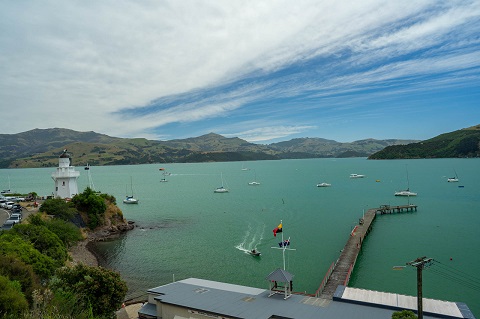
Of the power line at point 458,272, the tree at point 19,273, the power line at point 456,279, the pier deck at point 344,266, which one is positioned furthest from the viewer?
the power line at point 458,272

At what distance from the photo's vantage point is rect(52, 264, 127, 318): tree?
2408 cm

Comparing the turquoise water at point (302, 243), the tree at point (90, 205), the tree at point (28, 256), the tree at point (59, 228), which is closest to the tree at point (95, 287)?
the tree at point (28, 256)

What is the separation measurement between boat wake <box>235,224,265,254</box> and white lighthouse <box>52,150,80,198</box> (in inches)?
1344

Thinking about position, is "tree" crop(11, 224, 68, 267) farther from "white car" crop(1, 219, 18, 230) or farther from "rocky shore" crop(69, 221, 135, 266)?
"white car" crop(1, 219, 18, 230)

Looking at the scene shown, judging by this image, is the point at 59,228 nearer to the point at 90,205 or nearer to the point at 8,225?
the point at 8,225

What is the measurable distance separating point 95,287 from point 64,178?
47.1 metres

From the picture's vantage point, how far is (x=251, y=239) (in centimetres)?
5666

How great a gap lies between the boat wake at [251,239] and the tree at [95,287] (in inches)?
1024

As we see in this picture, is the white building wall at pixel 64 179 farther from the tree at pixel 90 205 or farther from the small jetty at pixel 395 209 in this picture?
the small jetty at pixel 395 209

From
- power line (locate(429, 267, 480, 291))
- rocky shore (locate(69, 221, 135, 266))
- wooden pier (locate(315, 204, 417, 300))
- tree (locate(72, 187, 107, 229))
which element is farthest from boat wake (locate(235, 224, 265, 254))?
tree (locate(72, 187, 107, 229))

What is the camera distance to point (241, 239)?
57.1 m

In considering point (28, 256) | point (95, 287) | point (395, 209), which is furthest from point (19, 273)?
point (395, 209)

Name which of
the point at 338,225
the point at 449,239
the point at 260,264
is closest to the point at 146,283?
the point at 260,264

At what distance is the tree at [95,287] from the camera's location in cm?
2408
